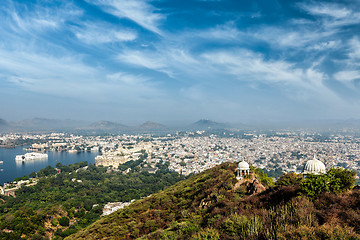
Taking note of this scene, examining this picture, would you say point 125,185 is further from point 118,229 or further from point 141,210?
point 118,229

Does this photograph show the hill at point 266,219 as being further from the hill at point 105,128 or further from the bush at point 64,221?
the hill at point 105,128

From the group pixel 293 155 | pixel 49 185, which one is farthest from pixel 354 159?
pixel 49 185

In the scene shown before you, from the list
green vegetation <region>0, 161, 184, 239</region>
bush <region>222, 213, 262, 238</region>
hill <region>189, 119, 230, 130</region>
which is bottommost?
green vegetation <region>0, 161, 184, 239</region>

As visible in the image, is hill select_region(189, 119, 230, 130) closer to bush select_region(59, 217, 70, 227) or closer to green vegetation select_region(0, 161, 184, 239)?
green vegetation select_region(0, 161, 184, 239)

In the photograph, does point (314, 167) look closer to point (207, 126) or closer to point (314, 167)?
point (314, 167)

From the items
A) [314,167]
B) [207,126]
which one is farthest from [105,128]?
[314,167]

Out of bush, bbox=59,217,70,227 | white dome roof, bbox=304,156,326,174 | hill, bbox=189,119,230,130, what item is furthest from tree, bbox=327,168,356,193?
hill, bbox=189,119,230,130

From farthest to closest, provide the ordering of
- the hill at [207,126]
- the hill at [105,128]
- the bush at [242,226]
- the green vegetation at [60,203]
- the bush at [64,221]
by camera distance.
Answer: the hill at [207,126], the hill at [105,128], the bush at [64,221], the green vegetation at [60,203], the bush at [242,226]

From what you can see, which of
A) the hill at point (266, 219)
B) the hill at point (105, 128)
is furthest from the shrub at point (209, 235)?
the hill at point (105, 128)
